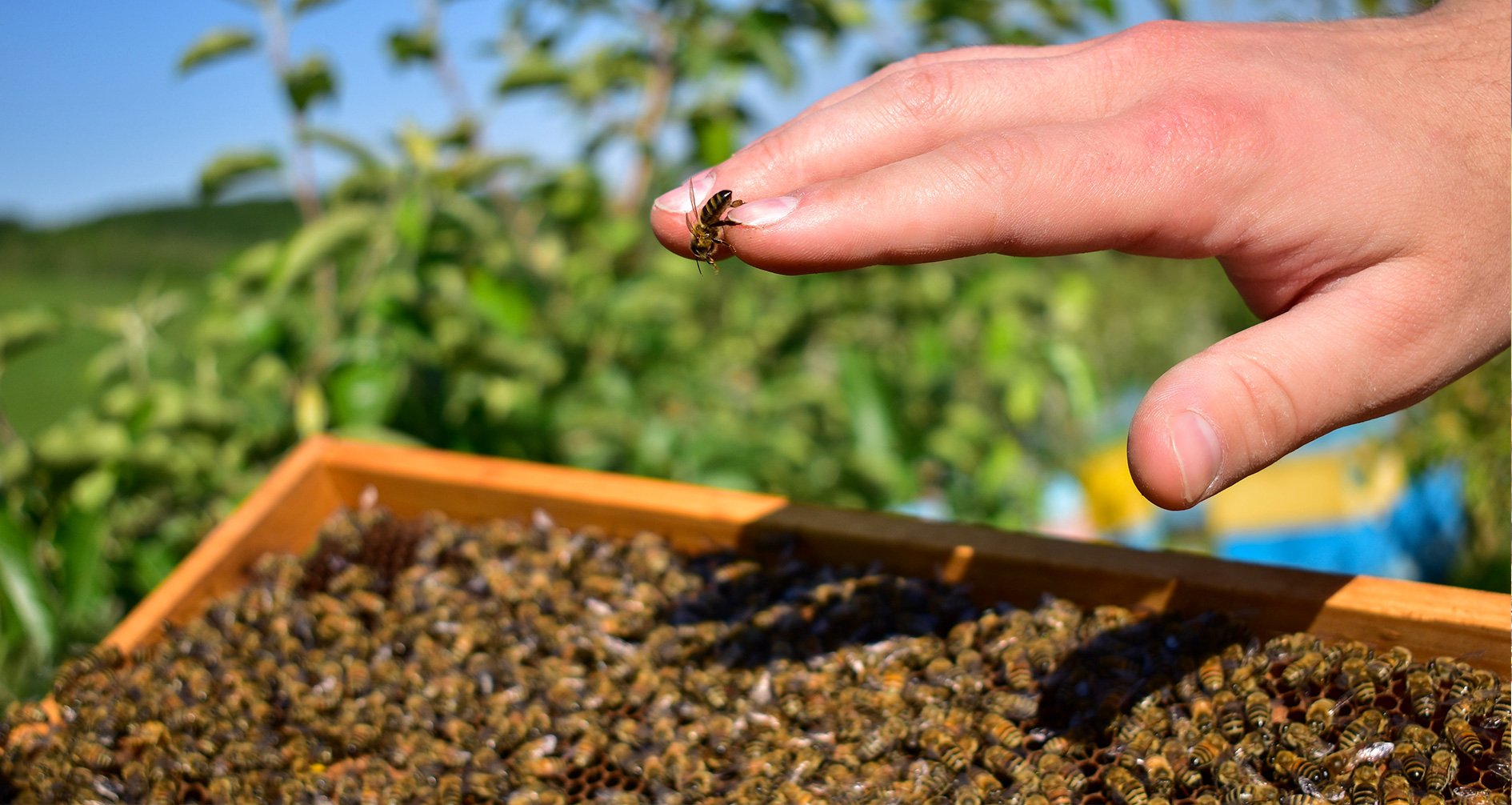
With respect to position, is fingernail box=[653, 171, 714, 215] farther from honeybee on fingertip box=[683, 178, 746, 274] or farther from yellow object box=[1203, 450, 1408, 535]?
yellow object box=[1203, 450, 1408, 535]

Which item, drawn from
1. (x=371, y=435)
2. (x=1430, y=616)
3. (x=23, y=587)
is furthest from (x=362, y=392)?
(x=1430, y=616)

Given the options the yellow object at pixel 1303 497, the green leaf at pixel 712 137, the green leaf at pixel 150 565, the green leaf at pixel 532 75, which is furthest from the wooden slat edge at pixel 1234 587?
the yellow object at pixel 1303 497

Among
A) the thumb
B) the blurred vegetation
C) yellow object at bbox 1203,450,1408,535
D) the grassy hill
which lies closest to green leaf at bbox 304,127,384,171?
the blurred vegetation

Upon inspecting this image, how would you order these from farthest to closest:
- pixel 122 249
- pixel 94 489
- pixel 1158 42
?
pixel 122 249
pixel 94 489
pixel 1158 42

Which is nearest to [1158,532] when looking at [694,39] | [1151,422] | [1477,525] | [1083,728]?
[1477,525]

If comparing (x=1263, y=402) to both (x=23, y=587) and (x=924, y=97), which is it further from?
(x=23, y=587)
